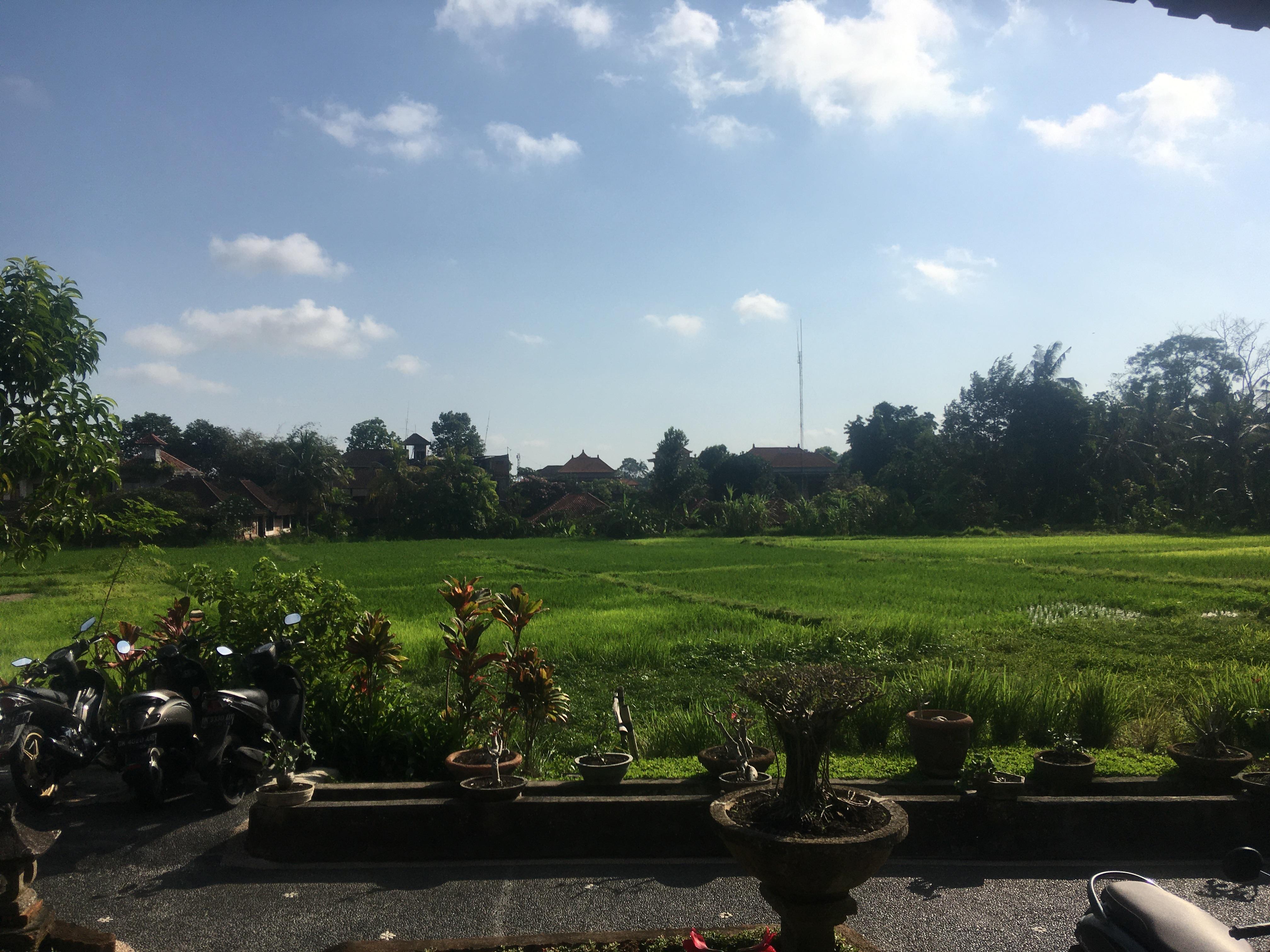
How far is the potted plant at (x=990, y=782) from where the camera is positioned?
4266 millimetres

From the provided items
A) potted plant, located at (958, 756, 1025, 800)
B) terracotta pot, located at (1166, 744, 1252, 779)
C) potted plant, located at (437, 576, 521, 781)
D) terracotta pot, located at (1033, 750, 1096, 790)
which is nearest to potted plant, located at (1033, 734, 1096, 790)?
terracotta pot, located at (1033, 750, 1096, 790)

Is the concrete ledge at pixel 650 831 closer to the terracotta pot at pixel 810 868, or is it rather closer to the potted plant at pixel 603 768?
the potted plant at pixel 603 768

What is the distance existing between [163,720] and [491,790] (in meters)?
2.04

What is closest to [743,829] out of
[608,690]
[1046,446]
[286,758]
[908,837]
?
[908,837]

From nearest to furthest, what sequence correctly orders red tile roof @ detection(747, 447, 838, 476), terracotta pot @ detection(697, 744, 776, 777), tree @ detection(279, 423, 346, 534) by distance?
terracotta pot @ detection(697, 744, 776, 777), tree @ detection(279, 423, 346, 534), red tile roof @ detection(747, 447, 838, 476)

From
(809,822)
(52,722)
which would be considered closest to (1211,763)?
(809,822)

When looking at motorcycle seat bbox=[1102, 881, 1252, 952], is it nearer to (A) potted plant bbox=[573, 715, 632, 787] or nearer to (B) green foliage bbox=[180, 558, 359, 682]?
(A) potted plant bbox=[573, 715, 632, 787]

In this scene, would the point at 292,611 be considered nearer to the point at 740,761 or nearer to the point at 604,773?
the point at 604,773

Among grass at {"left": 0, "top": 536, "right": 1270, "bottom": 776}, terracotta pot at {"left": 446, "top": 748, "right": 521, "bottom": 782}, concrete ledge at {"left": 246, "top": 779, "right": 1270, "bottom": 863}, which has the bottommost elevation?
grass at {"left": 0, "top": 536, "right": 1270, "bottom": 776}

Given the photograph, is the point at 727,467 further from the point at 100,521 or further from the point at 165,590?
the point at 100,521

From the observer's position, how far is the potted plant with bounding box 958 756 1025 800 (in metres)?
4.27

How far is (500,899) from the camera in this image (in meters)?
3.81

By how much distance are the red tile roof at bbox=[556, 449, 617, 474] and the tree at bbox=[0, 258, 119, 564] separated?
7087cm

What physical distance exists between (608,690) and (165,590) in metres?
12.2
